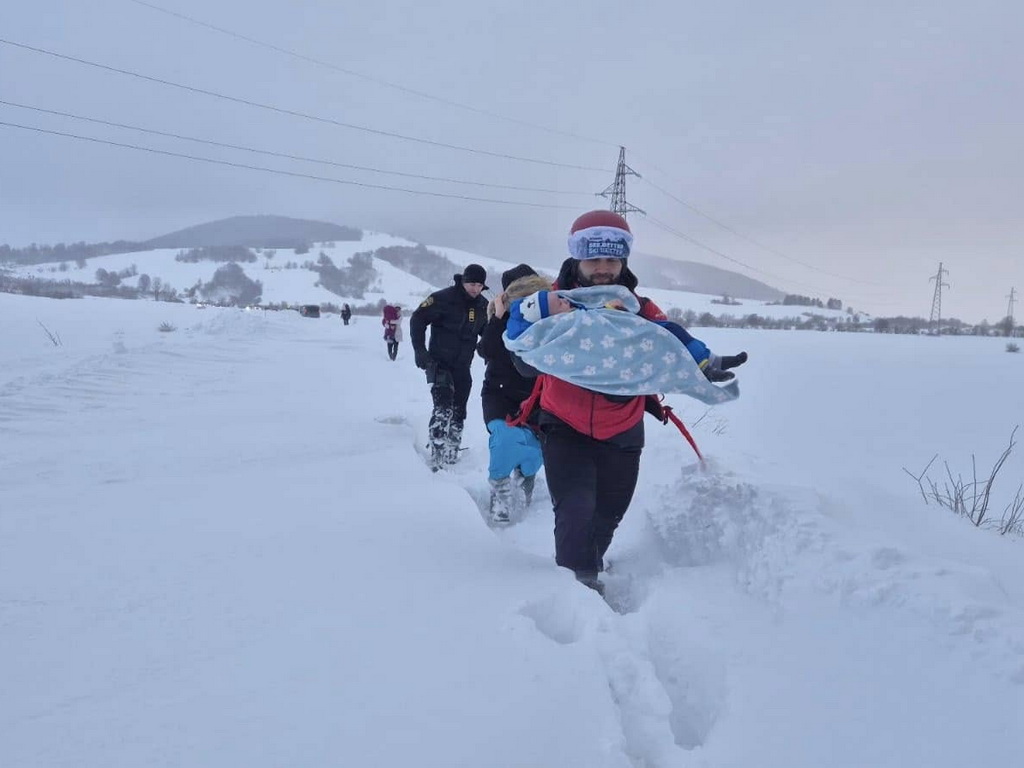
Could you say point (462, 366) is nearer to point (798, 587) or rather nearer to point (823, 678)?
point (798, 587)

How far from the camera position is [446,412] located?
5.13m

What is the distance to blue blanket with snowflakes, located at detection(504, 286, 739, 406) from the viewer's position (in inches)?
95.1

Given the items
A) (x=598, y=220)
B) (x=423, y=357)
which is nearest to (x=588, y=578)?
(x=598, y=220)

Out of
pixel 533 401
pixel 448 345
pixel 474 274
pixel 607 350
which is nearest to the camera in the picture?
pixel 607 350

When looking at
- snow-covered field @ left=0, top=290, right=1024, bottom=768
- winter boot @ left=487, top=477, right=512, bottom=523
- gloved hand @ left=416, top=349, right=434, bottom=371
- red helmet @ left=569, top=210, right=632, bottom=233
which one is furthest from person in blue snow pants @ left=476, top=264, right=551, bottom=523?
gloved hand @ left=416, top=349, right=434, bottom=371

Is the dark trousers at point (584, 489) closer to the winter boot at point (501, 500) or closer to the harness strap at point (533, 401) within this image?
the harness strap at point (533, 401)

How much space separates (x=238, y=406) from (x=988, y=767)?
6525 millimetres

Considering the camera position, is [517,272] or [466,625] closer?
[466,625]

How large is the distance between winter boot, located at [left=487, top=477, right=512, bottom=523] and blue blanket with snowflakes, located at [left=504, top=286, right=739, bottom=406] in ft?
4.89

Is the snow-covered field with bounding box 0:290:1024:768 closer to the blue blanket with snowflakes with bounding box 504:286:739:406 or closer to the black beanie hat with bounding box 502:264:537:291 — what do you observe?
the blue blanket with snowflakes with bounding box 504:286:739:406

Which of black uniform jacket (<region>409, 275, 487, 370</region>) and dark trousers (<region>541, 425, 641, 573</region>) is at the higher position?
black uniform jacket (<region>409, 275, 487, 370</region>)

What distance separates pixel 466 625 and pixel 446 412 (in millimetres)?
3304

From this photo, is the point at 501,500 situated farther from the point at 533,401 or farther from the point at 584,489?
the point at 584,489

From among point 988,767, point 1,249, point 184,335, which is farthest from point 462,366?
point 1,249
